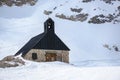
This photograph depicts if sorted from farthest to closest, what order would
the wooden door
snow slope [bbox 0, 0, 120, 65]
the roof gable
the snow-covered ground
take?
snow slope [bbox 0, 0, 120, 65], the snow-covered ground, the roof gable, the wooden door

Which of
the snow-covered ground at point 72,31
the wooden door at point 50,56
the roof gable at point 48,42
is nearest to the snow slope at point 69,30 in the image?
the snow-covered ground at point 72,31

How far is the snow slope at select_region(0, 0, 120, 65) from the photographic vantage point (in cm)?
8644

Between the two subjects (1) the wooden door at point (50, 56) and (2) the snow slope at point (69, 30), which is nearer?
(1) the wooden door at point (50, 56)

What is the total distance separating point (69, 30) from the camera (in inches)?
4001

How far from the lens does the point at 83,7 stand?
118125 millimetres

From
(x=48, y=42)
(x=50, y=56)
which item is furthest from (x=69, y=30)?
(x=50, y=56)

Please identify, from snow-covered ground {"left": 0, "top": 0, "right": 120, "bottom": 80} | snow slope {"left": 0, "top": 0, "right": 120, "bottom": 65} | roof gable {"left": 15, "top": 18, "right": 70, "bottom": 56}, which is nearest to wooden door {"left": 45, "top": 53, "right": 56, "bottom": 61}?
roof gable {"left": 15, "top": 18, "right": 70, "bottom": 56}

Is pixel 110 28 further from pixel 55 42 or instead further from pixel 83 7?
pixel 55 42

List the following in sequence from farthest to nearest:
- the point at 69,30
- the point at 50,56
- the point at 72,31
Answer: the point at 69,30
the point at 72,31
the point at 50,56

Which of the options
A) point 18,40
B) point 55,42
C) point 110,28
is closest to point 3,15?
point 18,40

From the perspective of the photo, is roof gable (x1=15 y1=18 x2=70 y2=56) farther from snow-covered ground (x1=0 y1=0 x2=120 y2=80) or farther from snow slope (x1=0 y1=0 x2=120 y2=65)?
snow slope (x1=0 y1=0 x2=120 y2=65)

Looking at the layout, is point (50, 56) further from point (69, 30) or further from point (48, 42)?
point (69, 30)

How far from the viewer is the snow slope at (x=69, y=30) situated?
8644cm

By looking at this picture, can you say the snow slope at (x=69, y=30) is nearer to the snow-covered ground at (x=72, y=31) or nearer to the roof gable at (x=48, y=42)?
the snow-covered ground at (x=72, y=31)
